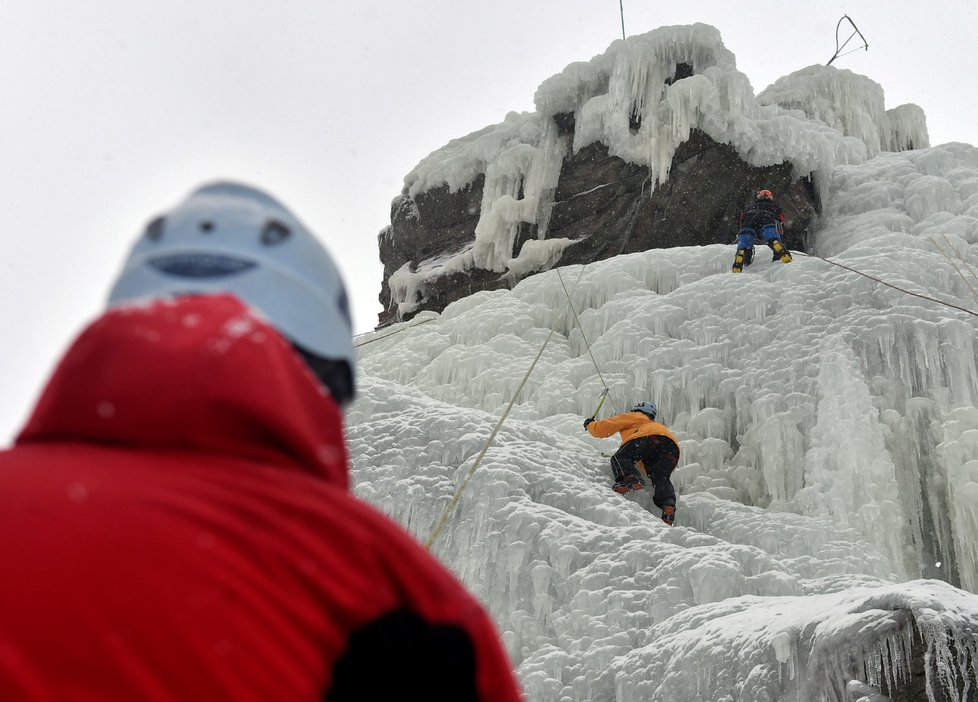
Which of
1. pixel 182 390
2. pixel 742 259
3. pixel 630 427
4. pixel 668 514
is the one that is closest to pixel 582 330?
pixel 742 259

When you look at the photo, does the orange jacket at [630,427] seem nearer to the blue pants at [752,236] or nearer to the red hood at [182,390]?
the blue pants at [752,236]

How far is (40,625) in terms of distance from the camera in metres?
0.65

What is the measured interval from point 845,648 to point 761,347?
4654 mm

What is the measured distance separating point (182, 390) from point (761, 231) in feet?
30.1

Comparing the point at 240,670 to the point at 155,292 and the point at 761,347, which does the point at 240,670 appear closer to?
the point at 155,292

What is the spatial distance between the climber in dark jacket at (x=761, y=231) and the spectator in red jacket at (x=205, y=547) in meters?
8.30

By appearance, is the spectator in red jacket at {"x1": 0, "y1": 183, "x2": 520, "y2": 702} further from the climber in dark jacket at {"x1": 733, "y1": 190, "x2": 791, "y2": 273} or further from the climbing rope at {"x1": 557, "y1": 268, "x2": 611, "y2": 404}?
the climber in dark jacket at {"x1": 733, "y1": 190, "x2": 791, "y2": 273}

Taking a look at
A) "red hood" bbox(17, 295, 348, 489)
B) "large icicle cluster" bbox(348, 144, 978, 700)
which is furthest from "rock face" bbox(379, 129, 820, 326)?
"red hood" bbox(17, 295, 348, 489)

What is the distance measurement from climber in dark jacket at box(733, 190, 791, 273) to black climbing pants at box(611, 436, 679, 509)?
11.3 feet

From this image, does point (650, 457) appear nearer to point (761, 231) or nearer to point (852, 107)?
point (761, 231)

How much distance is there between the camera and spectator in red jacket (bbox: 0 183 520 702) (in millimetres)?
664

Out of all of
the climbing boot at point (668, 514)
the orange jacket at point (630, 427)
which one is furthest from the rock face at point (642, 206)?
the climbing boot at point (668, 514)

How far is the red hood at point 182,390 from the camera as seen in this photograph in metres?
0.79

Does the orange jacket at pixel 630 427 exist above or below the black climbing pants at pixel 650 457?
above
